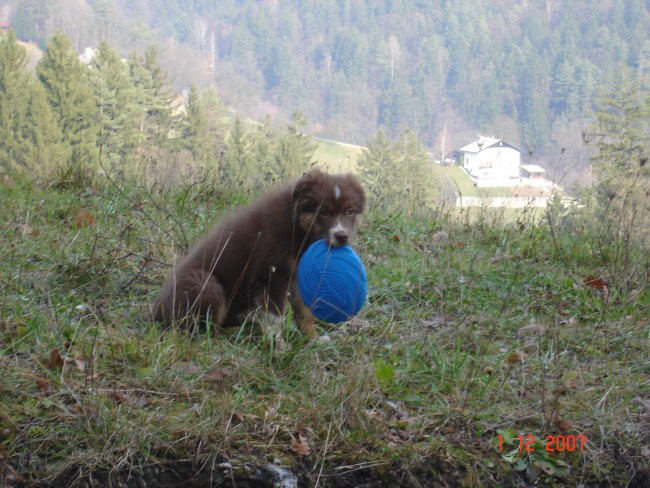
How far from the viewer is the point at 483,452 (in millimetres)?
3561

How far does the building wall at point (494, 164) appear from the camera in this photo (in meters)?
11.3

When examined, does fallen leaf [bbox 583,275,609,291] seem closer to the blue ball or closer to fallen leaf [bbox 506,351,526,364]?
fallen leaf [bbox 506,351,526,364]

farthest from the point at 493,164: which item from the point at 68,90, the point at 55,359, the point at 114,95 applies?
the point at 68,90

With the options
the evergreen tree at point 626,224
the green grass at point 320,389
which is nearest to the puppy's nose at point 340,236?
the green grass at point 320,389

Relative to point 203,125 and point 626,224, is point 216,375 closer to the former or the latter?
point 626,224

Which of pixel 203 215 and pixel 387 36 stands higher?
pixel 387 36

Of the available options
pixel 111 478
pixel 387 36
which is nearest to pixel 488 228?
pixel 111 478

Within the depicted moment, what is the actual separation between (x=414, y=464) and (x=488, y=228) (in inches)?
204

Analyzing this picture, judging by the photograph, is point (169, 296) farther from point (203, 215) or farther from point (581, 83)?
point (581, 83)

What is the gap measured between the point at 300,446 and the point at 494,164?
9279mm

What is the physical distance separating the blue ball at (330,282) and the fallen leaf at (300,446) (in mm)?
1199

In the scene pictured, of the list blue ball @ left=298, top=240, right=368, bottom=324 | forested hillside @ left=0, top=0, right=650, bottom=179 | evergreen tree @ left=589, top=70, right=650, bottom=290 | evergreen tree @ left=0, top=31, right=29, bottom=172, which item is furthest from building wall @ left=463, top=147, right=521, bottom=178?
forested hillside @ left=0, top=0, right=650, bottom=179

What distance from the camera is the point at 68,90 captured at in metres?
52.3
